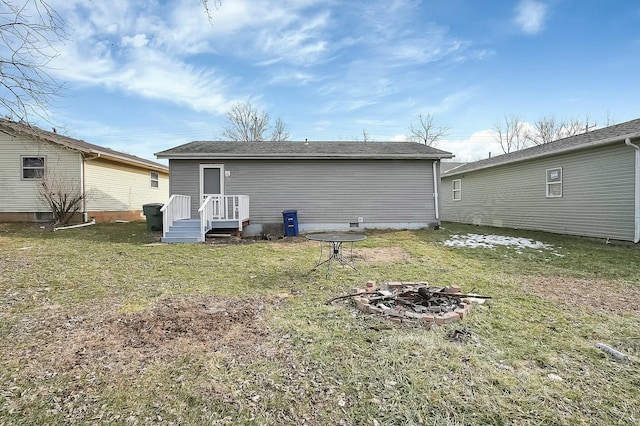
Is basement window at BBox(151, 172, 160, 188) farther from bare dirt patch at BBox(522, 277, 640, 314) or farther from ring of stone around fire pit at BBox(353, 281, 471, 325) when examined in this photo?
bare dirt patch at BBox(522, 277, 640, 314)

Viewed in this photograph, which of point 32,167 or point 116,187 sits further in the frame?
point 116,187

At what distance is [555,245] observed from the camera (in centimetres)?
912

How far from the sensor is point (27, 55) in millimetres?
5176

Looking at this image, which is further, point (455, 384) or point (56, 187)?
point (56, 187)

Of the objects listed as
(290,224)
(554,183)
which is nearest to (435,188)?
(554,183)

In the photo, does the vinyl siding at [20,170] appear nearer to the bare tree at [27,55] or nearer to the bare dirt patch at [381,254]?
the bare tree at [27,55]

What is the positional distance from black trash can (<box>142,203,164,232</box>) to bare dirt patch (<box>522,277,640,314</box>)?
10.5 m

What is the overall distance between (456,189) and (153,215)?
14.6 meters

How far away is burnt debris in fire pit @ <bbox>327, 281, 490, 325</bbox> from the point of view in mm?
3674

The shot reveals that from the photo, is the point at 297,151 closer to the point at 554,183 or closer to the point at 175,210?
the point at 175,210

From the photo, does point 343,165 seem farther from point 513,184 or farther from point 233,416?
point 233,416

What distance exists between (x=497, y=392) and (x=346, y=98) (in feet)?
62.1

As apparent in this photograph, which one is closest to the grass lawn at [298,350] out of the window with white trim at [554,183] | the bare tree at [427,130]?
the window with white trim at [554,183]

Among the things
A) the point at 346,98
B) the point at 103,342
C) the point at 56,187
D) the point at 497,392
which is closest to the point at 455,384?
the point at 497,392
